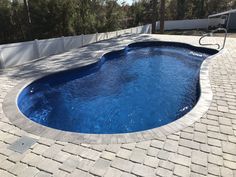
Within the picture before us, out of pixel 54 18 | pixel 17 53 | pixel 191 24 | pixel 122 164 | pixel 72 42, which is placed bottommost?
pixel 122 164

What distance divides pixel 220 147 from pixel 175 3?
31.8 metres

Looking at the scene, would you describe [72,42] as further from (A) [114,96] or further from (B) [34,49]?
(A) [114,96]

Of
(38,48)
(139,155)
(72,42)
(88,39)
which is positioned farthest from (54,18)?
(139,155)

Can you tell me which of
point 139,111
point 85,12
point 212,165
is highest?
point 85,12

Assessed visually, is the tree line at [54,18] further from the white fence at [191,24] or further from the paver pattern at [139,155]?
the paver pattern at [139,155]

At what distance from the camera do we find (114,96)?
7.77m

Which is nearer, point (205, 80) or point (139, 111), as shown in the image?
point (139, 111)

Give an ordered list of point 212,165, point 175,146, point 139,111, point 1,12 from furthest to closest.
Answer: point 1,12, point 139,111, point 175,146, point 212,165

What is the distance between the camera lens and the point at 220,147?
3.82 metres

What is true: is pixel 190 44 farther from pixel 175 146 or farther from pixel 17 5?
pixel 17 5

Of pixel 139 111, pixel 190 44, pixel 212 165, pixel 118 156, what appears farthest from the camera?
pixel 190 44

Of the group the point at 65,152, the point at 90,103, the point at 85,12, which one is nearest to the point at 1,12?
the point at 85,12

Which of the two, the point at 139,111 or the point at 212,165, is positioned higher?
the point at 212,165

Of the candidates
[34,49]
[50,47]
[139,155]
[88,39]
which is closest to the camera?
[139,155]
